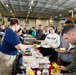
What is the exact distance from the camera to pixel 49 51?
5859 millimetres

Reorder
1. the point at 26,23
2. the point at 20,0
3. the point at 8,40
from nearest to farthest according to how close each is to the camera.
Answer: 1. the point at 8,40
2. the point at 20,0
3. the point at 26,23

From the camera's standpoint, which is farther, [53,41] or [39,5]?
[39,5]

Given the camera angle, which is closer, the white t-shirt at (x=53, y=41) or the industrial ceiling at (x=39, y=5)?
the white t-shirt at (x=53, y=41)

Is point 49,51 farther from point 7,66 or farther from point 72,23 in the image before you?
point 72,23

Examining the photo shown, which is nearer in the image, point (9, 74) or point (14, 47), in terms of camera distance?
point (14, 47)

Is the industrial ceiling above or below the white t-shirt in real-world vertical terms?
above

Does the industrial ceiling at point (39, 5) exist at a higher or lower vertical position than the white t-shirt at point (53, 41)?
higher

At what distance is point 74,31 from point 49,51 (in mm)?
4290

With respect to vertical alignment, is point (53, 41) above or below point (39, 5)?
below

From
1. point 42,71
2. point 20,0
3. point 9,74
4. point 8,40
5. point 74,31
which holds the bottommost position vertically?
point 9,74

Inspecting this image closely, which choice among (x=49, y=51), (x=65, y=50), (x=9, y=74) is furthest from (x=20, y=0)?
(x=9, y=74)

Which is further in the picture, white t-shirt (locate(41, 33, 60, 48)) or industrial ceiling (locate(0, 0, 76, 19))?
industrial ceiling (locate(0, 0, 76, 19))

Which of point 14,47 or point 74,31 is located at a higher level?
point 74,31

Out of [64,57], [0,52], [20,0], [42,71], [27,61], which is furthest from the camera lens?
[20,0]
